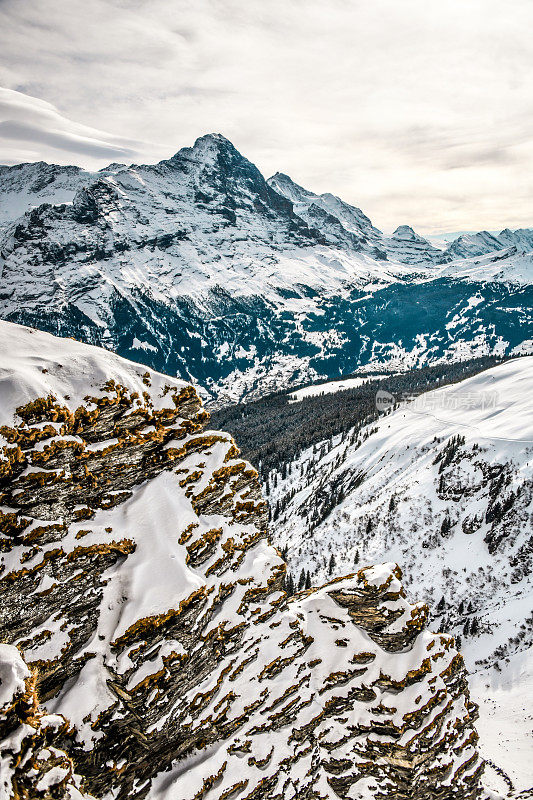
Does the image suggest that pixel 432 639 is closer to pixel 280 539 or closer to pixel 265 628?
pixel 265 628

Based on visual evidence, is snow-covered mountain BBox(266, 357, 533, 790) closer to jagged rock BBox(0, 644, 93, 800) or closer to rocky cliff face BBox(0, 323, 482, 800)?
rocky cliff face BBox(0, 323, 482, 800)

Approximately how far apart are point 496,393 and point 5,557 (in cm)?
17829

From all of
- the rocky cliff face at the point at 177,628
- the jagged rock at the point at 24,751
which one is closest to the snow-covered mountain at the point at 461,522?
the rocky cliff face at the point at 177,628

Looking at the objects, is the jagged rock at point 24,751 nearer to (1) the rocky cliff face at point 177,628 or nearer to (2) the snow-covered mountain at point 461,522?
(1) the rocky cliff face at point 177,628

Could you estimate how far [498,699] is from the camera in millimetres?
63875

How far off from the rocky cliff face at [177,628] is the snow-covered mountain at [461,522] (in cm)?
2909

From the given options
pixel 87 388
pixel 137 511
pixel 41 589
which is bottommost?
pixel 41 589

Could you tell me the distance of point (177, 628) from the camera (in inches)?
850

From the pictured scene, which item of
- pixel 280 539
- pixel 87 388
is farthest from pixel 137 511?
pixel 280 539

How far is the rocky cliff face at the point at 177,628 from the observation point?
737 inches

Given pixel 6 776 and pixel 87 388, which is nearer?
pixel 6 776

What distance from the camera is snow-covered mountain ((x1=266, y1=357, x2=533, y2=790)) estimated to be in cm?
6938

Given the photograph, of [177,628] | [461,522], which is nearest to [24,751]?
[177,628]

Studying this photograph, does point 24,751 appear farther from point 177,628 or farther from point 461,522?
point 461,522
